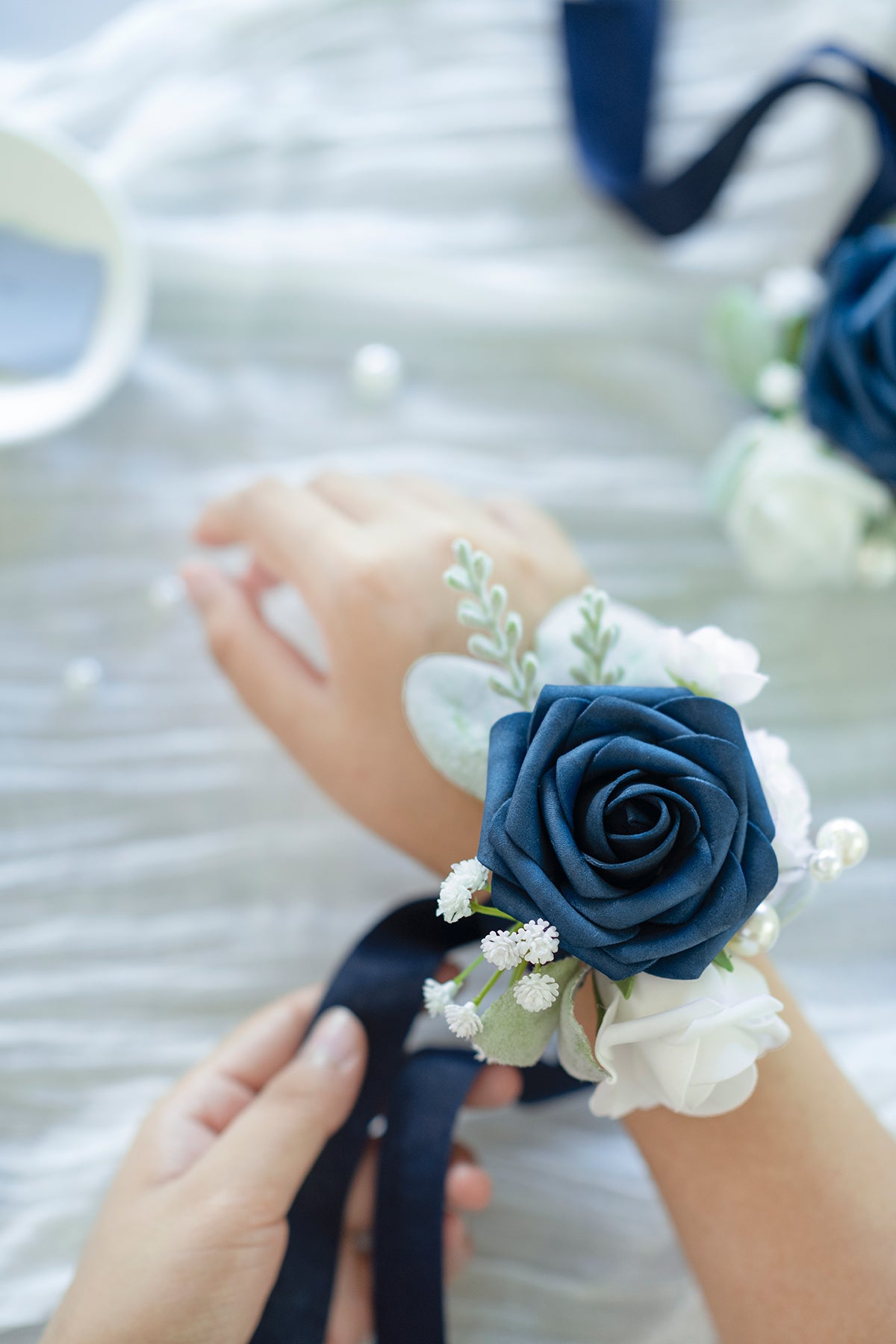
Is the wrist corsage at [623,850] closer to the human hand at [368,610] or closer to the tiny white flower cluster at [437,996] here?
the tiny white flower cluster at [437,996]

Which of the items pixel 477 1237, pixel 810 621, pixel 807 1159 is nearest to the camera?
pixel 807 1159

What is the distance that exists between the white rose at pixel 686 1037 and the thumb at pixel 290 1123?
18 cm

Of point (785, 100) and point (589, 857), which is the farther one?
point (785, 100)

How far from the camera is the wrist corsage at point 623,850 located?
14.1 inches

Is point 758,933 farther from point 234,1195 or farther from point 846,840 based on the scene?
point 234,1195

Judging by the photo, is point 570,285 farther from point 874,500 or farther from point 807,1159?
point 807,1159

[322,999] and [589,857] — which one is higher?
[589,857]

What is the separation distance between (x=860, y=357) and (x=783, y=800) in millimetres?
328

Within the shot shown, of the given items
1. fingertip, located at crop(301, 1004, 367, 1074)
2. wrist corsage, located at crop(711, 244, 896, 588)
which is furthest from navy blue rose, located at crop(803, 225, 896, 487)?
fingertip, located at crop(301, 1004, 367, 1074)

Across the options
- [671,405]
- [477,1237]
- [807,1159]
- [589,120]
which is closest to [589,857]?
[807,1159]

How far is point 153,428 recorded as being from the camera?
0.77m

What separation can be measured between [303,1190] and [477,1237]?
0.41 feet

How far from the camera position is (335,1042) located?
1.86 feet

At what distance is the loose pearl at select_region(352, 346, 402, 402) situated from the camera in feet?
2.50
